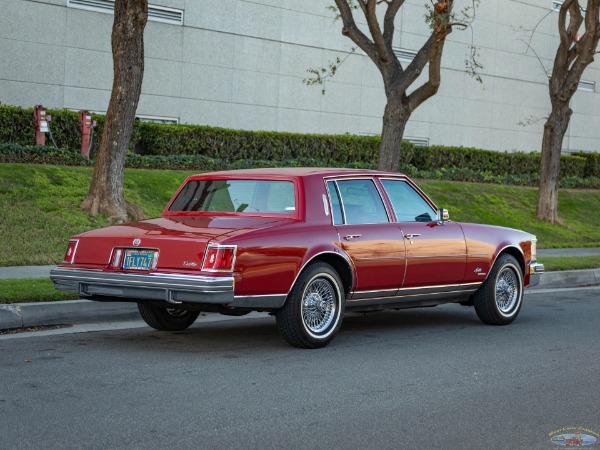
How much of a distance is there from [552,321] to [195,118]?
50.7ft

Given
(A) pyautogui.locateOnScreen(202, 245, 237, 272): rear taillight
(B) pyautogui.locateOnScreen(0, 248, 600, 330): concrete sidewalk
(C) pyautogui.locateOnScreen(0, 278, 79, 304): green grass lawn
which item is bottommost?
(B) pyautogui.locateOnScreen(0, 248, 600, 330): concrete sidewalk

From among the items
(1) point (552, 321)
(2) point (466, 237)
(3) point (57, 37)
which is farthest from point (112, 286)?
(3) point (57, 37)

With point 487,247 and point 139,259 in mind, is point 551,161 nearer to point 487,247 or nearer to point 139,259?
point 487,247

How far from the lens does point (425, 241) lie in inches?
399

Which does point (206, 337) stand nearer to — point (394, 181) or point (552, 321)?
point (394, 181)

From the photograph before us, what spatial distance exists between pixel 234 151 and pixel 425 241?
13.9m

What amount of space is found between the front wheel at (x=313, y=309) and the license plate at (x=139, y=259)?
1181mm

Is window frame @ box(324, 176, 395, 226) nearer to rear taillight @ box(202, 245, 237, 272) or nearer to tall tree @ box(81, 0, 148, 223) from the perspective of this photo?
rear taillight @ box(202, 245, 237, 272)

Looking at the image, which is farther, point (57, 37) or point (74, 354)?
point (57, 37)

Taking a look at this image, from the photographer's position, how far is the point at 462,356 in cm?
892

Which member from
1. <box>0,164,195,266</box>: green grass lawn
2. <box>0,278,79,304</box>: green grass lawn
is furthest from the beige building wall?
<box>0,278,79,304</box>: green grass lawn

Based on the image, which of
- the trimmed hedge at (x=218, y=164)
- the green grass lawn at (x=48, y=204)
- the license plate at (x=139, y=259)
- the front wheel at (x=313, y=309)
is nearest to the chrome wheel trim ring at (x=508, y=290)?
the front wheel at (x=313, y=309)

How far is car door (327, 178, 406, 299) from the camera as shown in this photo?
9.38 m

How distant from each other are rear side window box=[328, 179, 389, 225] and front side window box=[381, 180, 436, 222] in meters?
0.21
